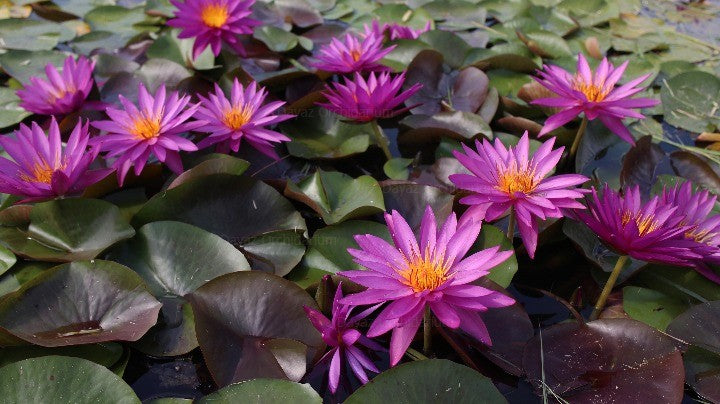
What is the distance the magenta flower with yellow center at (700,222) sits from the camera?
1506mm

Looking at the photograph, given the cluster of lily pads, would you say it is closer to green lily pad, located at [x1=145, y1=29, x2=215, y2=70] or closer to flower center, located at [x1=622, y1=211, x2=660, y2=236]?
flower center, located at [x1=622, y1=211, x2=660, y2=236]

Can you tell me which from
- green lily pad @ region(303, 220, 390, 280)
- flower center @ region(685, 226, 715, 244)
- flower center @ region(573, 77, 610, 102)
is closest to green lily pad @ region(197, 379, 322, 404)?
green lily pad @ region(303, 220, 390, 280)

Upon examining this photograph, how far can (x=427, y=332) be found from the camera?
1.31 m

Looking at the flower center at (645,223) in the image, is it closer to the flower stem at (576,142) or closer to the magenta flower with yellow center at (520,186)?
the magenta flower with yellow center at (520,186)

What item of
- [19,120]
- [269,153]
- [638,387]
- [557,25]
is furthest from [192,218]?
[557,25]

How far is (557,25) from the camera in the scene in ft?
10.4

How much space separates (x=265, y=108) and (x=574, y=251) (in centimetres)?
114

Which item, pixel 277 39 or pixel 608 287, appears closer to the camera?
pixel 608 287

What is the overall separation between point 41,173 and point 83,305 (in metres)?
0.49

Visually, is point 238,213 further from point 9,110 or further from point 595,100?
point 9,110

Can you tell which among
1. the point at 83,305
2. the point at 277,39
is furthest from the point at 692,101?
the point at 83,305

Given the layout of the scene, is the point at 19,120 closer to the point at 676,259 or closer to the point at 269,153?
the point at 269,153

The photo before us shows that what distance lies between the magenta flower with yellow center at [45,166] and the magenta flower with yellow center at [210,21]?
2.60 feet

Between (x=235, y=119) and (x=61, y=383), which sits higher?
(x=235, y=119)
